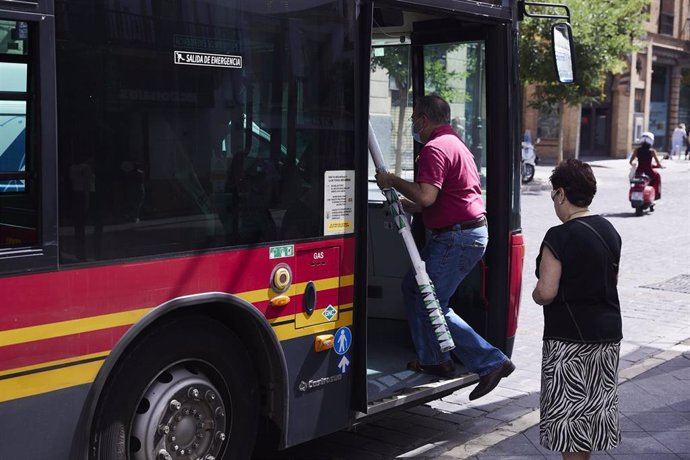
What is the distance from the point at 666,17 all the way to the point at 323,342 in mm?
43510

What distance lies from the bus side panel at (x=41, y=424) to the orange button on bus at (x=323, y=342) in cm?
125

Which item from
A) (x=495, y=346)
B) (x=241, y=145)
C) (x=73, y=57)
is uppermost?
(x=73, y=57)

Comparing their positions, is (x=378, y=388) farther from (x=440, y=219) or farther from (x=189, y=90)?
(x=189, y=90)

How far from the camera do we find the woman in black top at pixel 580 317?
13.2 ft

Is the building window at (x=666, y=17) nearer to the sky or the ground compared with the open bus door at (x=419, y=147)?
nearer to the sky

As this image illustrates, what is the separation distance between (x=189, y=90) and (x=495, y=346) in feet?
8.94

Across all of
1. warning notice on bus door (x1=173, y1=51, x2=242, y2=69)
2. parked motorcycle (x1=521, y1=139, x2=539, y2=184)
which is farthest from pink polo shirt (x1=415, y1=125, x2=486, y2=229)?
parked motorcycle (x1=521, y1=139, x2=539, y2=184)

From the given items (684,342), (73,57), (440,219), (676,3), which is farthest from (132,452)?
(676,3)

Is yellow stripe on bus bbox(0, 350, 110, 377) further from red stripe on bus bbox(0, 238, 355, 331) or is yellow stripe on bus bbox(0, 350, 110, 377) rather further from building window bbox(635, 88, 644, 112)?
building window bbox(635, 88, 644, 112)

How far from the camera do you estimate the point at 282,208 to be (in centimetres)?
413

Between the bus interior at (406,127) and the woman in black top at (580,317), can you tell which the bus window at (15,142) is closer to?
the woman in black top at (580,317)

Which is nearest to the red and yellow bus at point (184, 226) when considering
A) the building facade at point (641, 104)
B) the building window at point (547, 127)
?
the building facade at point (641, 104)

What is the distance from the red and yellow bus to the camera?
3.21 m

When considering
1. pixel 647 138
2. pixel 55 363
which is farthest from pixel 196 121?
pixel 647 138
